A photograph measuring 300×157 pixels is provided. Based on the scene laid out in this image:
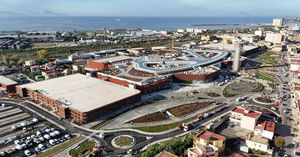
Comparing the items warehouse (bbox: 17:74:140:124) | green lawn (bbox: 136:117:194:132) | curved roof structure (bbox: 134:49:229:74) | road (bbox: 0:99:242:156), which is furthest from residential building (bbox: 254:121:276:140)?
curved roof structure (bbox: 134:49:229:74)

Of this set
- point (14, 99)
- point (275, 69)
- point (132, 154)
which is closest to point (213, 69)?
point (275, 69)

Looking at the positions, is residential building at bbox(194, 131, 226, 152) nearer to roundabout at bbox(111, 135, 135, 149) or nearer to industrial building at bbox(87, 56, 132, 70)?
roundabout at bbox(111, 135, 135, 149)

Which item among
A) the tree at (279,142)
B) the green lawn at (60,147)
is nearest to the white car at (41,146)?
the green lawn at (60,147)

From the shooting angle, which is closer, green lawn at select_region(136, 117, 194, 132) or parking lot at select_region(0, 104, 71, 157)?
parking lot at select_region(0, 104, 71, 157)

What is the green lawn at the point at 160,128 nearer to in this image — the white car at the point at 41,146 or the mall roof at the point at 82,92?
the mall roof at the point at 82,92

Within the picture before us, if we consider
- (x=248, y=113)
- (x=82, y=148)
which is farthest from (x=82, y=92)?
(x=248, y=113)

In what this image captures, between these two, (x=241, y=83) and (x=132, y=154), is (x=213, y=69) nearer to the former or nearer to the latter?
(x=241, y=83)
